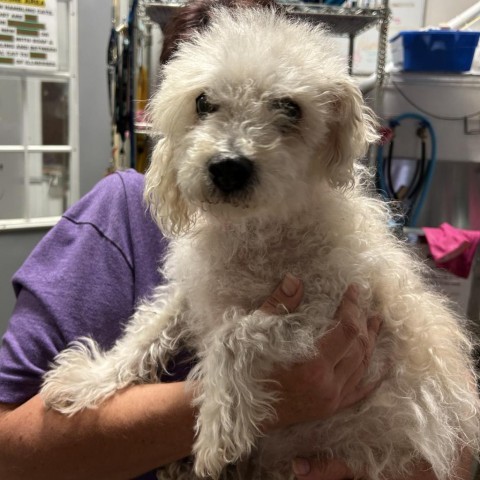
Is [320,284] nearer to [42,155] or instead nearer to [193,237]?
[193,237]

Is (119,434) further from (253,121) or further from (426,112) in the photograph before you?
(426,112)

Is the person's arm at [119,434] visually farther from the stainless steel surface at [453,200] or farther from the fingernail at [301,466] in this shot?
the stainless steel surface at [453,200]

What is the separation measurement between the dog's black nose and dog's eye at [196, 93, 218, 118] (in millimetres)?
121

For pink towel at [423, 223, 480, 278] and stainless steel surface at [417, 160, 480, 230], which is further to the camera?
stainless steel surface at [417, 160, 480, 230]

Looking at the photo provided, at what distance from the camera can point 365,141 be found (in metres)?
0.82

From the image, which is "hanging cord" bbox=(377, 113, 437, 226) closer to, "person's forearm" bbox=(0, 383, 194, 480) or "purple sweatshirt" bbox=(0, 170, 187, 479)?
"purple sweatshirt" bbox=(0, 170, 187, 479)

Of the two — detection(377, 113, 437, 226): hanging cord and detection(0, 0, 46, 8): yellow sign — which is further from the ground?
detection(0, 0, 46, 8): yellow sign

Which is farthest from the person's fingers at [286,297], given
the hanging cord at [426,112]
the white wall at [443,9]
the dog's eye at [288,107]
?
the white wall at [443,9]

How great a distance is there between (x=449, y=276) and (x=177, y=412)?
60.6 inches

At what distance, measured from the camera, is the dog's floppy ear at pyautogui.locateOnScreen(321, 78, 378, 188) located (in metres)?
0.80

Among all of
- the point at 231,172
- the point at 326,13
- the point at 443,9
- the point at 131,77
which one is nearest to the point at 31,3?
the point at 131,77

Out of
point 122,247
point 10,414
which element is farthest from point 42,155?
point 10,414

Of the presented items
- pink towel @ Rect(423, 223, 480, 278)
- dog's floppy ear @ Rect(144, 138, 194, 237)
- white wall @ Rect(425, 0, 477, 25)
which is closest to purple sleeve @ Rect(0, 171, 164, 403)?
dog's floppy ear @ Rect(144, 138, 194, 237)

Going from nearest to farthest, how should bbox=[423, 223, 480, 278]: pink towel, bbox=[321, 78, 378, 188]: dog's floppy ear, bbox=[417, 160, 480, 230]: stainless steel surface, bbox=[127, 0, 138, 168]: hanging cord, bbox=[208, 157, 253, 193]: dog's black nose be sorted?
bbox=[208, 157, 253, 193]: dog's black nose < bbox=[321, 78, 378, 188]: dog's floppy ear < bbox=[127, 0, 138, 168]: hanging cord < bbox=[423, 223, 480, 278]: pink towel < bbox=[417, 160, 480, 230]: stainless steel surface
